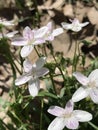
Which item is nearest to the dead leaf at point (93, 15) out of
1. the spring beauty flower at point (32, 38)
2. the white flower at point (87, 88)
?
the spring beauty flower at point (32, 38)

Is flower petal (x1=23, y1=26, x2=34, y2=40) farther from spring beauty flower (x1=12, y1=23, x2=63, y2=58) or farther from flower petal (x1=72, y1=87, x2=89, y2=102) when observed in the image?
flower petal (x1=72, y1=87, x2=89, y2=102)

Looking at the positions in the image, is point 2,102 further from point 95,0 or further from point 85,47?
point 95,0

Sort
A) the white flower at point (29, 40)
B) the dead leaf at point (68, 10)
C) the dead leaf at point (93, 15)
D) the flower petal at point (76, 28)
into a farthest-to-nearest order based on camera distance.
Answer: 1. the dead leaf at point (68, 10)
2. the dead leaf at point (93, 15)
3. the flower petal at point (76, 28)
4. the white flower at point (29, 40)

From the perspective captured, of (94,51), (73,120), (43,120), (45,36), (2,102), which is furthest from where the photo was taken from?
(94,51)

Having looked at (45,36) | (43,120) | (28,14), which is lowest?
(43,120)

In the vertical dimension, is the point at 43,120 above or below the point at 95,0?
below

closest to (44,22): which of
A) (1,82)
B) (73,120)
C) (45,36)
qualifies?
(1,82)

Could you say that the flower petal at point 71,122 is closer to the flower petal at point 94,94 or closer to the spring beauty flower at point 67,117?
the spring beauty flower at point 67,117
